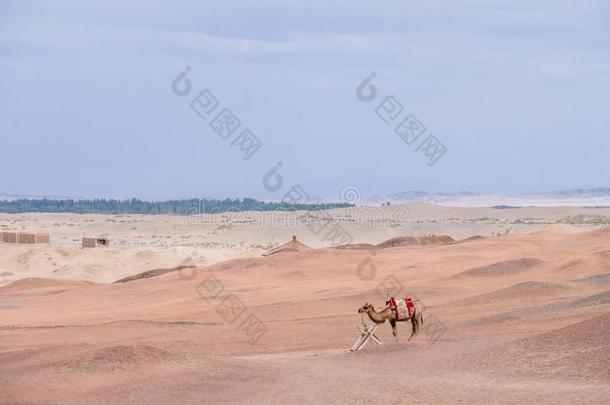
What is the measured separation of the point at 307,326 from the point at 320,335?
1710mm

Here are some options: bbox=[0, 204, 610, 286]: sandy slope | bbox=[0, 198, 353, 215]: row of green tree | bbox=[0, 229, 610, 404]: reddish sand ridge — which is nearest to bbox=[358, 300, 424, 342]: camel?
bbox=[0, 229, 610, 404]: reddish sand ridge

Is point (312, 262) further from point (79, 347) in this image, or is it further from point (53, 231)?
point (53, 231)

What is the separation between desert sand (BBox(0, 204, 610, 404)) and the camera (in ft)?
55.4

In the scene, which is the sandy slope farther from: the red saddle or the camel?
the red saddle

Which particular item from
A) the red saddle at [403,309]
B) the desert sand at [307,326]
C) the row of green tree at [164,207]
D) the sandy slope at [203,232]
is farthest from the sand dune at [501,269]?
the row of green tree at [164,207]

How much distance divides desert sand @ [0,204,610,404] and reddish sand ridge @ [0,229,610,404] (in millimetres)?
54

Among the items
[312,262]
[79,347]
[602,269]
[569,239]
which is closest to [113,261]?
[312,262]

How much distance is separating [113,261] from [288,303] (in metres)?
22.1

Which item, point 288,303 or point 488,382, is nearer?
point 488,382

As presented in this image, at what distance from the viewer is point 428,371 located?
18109mm

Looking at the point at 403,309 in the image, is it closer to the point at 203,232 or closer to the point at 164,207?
the point at 203,232

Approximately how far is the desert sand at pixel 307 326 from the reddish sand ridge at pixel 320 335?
0.18ft

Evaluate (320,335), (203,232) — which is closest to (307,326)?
(320,335)

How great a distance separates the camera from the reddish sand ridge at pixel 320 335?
16.8 m
